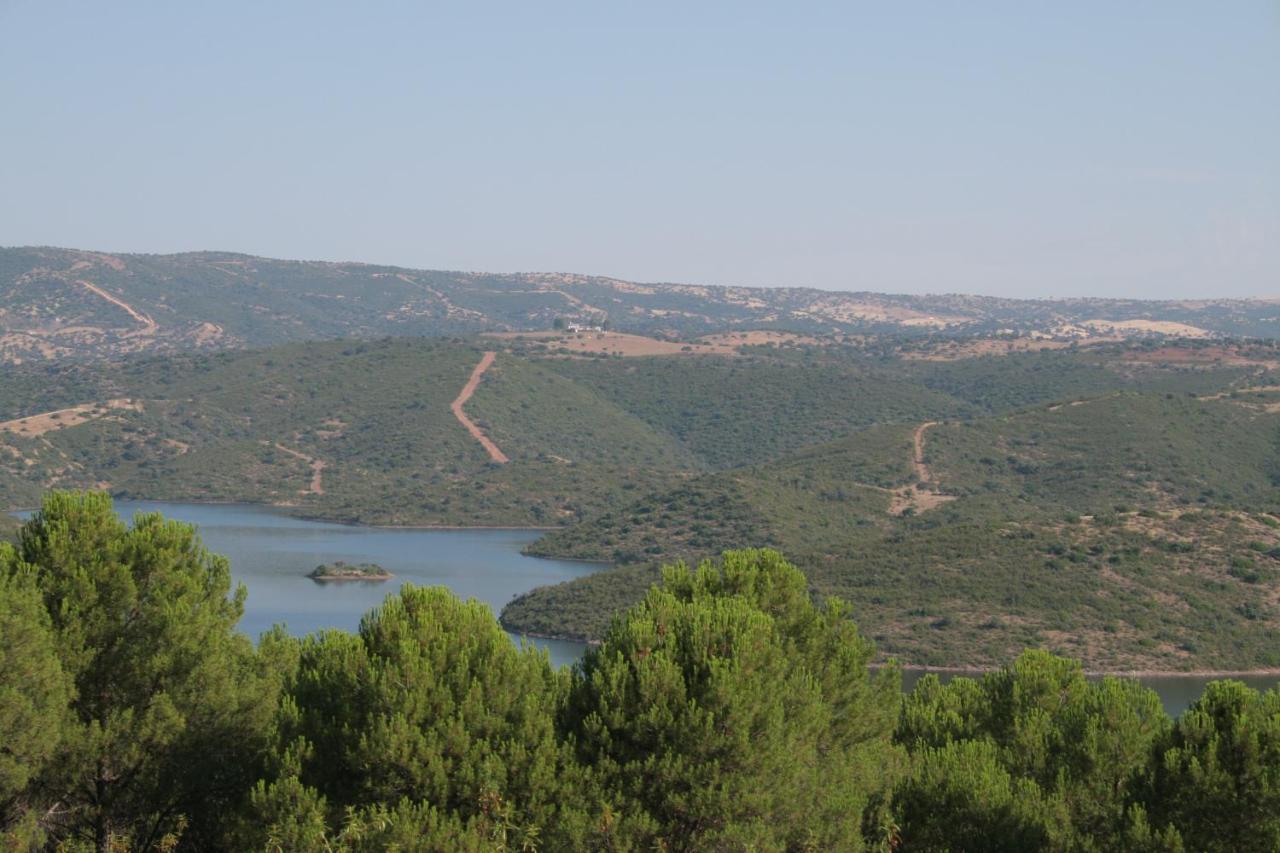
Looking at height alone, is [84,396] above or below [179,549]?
below

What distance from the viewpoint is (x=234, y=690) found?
19.1 m

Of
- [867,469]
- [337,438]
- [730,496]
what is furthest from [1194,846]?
[337,438]

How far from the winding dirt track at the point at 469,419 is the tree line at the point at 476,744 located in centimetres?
11387

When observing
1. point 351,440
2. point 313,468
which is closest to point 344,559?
point 313,468

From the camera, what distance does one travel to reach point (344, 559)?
9619cm

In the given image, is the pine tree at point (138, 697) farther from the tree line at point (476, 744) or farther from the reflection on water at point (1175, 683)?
the reflection on water at point (1175, 683)

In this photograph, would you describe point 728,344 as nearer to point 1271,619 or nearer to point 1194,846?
point 1271,619

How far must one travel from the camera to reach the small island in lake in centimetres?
8838

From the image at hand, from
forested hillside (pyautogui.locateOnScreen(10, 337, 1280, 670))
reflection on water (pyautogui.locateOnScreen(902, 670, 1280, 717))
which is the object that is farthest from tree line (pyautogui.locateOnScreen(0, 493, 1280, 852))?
forested hillside (pyautogui.locateOnScreen(10, 337, 1280, 670))

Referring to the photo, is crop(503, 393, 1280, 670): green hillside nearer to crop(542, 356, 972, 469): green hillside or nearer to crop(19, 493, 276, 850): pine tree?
crop(542, 356, 972, 469): green hillside

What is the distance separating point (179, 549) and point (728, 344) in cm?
16803

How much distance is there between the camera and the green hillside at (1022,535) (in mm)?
62594

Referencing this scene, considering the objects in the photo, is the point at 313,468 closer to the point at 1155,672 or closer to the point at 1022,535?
the point at 1022,535

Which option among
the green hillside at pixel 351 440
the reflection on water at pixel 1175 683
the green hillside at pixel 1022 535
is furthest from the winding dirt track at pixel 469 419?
the reflection on water at pixel 1175 683
